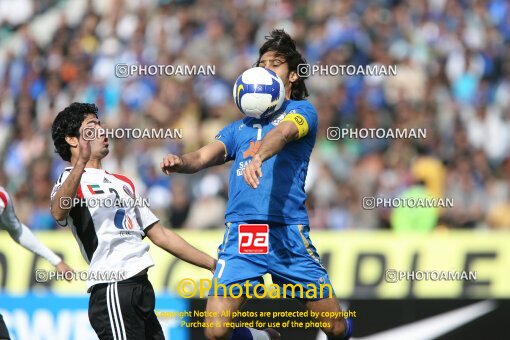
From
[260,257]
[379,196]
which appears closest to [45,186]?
[379,196]

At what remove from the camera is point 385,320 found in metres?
9.26

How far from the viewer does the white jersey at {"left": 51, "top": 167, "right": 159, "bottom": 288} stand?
6359 mm

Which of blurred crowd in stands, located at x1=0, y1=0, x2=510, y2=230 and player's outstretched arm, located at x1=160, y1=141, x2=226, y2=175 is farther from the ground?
blurred crowd in stands, located at x1=0, y1=0, x2=510, y2=230

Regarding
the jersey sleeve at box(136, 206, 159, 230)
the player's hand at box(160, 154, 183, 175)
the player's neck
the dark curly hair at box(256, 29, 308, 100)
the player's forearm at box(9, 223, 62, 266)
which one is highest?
the dark curly hair at box(256, 29, 308, 100)

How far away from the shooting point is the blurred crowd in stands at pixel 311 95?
41.3ft

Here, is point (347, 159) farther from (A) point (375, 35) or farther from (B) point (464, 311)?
(B) point (464, 311)

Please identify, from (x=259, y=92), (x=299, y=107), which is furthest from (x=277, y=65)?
(x=259, y=92)

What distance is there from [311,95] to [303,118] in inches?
298

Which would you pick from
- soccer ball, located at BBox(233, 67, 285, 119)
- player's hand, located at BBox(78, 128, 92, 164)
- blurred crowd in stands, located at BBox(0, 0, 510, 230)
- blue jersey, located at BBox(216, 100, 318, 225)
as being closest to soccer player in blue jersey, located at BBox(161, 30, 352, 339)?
blue jersey, located at BBox(216, 100, 318, 225)

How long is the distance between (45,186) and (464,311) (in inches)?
252

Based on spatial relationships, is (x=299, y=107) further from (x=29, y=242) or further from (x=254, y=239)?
(x=29, y=242)

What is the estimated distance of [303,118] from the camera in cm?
662

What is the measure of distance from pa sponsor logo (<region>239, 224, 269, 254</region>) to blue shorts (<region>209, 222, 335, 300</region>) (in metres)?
0.03

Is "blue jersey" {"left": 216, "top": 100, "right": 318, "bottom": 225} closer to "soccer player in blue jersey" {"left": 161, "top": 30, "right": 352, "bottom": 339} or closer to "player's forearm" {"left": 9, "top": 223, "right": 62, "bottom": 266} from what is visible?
"soccer player in blue jersey" {"left": 161, "top": 30, "right": 352, "bottom": 339}
